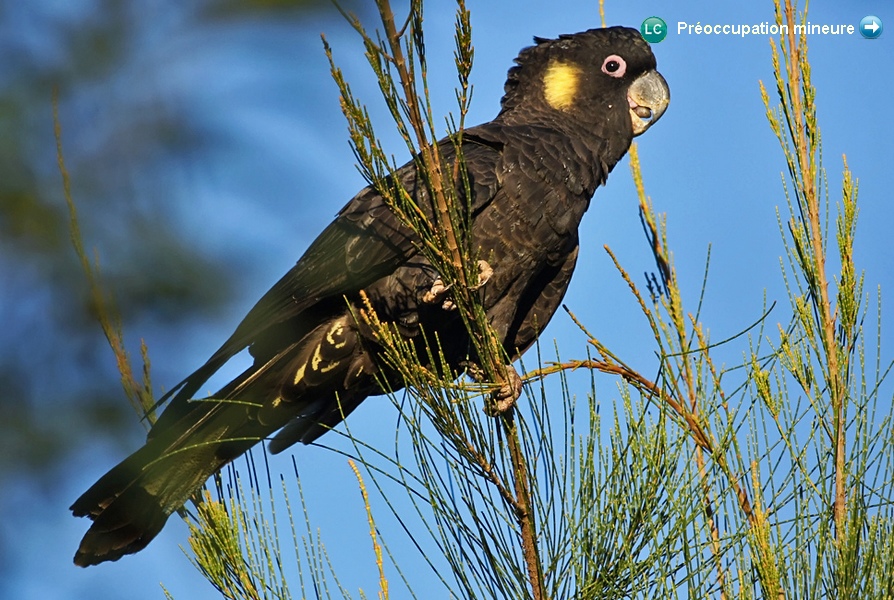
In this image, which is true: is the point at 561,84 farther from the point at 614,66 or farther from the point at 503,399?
the point at 503,399

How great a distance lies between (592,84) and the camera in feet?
13.6

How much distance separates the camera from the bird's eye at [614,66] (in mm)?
4199

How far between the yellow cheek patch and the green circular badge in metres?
0.52

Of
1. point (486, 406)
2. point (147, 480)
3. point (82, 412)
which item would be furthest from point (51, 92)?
point (147, 480)

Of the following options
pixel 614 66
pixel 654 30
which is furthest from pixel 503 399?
pixel 654 30

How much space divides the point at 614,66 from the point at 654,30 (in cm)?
55

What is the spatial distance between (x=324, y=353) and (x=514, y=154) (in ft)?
3.33

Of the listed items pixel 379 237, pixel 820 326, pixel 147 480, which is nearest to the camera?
pixel 820 326

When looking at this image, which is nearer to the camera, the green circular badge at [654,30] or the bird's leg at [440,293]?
the bird's leg at [440,293]

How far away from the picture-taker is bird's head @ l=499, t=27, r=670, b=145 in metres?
4.08

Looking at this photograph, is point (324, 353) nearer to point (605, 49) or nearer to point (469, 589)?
point (469, 589)

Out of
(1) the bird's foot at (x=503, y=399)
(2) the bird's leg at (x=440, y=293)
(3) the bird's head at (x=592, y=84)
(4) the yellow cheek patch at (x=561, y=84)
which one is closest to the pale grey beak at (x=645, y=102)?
(3) the bird's head at (x=592, y=84)

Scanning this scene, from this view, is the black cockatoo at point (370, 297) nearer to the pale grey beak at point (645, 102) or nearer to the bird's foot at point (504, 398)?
the pale grey beak at point (645, 102)

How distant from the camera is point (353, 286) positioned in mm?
3416
